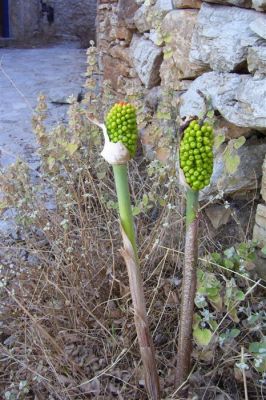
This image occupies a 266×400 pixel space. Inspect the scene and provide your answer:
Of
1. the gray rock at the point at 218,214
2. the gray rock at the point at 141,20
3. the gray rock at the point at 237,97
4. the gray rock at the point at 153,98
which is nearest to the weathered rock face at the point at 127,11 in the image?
the gray rock at the point at 141,20

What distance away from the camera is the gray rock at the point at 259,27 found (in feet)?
5.85

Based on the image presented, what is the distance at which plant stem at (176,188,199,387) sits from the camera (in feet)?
4.62

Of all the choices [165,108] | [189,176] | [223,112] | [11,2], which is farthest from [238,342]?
[11,2]

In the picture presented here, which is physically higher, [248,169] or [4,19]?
[248,169]

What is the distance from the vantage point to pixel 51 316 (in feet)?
6.21

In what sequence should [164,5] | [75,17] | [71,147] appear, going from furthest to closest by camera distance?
[75,17] → [164,5] → [71,147]

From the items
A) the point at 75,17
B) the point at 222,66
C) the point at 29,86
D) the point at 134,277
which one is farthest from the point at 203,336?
the point at 75,17

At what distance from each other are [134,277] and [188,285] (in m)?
0.16

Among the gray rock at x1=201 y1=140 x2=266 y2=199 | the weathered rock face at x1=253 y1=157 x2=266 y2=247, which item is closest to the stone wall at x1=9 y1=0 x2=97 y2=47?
the gray rock at x1=201 y1=140 x2=266 y2=199

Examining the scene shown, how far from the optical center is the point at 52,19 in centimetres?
763

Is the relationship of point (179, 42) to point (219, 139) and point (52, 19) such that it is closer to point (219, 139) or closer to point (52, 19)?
point (219, 139)

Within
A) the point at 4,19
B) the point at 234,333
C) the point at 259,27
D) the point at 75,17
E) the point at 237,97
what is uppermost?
the point at 259,27

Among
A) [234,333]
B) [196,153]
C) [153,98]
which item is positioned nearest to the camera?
[196,153]

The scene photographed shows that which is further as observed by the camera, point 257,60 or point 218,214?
point 218,214
